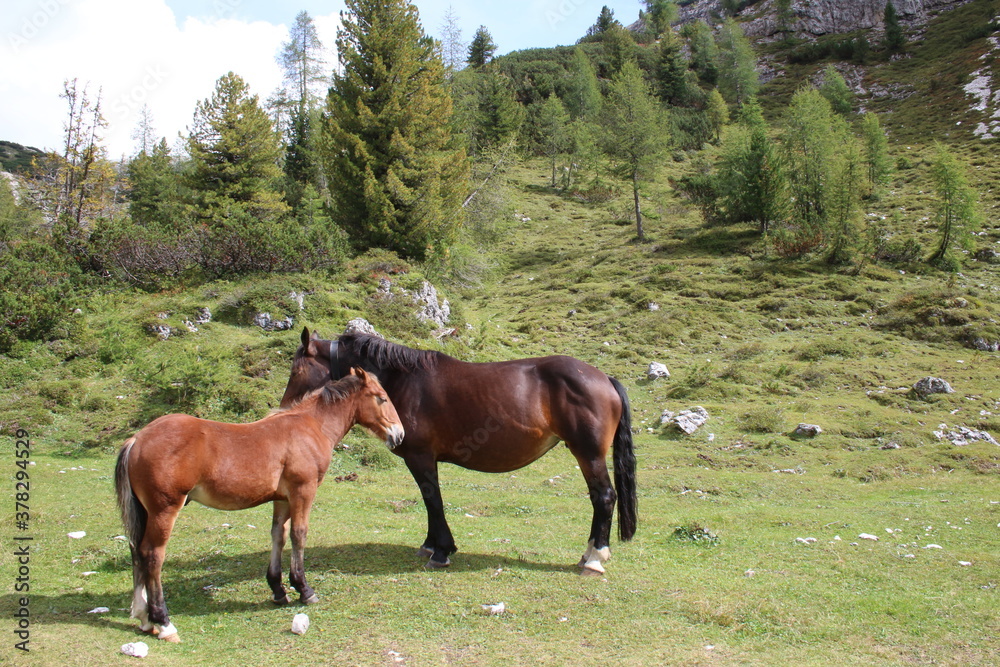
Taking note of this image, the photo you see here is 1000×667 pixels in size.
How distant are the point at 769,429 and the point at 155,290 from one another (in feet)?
59.2

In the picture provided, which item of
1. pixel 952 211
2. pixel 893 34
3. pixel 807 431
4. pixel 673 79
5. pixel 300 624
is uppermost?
pixel 893 34

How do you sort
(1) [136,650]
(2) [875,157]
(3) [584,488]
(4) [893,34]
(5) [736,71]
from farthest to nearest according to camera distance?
1. (4) [893,34]
2. (5) [736,71]
3. (2) [875,157]
4. (3) [584,488]
5. (1) [136,650]

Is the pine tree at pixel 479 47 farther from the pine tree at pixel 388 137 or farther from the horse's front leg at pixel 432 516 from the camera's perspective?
the horse's front leg at pixel 432 516

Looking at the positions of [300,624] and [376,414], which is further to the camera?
[376,414]

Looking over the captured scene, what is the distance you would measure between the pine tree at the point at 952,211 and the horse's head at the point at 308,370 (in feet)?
109

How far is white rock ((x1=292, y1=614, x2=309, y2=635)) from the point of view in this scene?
15.8 ft

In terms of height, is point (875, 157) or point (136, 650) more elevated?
point (875, 157)

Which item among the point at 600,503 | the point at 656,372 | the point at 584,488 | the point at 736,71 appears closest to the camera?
the point at 600,503

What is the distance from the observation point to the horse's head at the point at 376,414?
237 inches

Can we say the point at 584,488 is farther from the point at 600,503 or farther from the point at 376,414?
the point at 376,414

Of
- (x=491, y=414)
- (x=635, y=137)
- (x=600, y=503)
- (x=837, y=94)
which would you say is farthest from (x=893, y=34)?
(x=491, y=414)

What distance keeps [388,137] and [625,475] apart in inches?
788

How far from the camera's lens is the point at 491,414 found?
6.63 meters

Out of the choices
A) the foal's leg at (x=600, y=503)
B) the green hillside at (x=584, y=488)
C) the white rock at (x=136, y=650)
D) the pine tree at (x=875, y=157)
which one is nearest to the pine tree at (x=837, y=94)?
the pine tree at (x=875, y=157)
